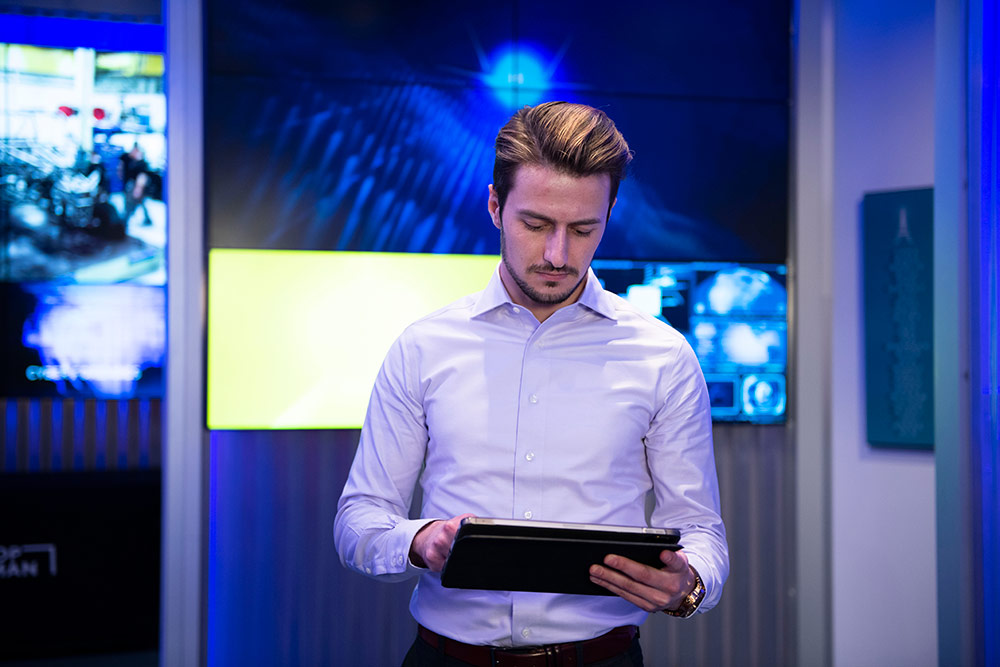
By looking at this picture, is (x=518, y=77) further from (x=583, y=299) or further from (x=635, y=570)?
(x=635, y=570)

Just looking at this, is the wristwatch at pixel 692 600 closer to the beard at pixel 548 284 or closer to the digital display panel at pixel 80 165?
the beard at pixel 548 284

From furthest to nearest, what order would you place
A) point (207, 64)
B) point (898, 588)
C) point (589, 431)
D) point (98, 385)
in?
point (98, 385) < point (898, 588) < point (207, 64) < point (589, 431)

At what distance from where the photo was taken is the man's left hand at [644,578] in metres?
1.24

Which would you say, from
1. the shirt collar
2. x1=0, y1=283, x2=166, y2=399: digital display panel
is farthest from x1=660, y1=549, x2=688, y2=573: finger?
x1=0, y1=283, x2=166, y2=399: digital display panel

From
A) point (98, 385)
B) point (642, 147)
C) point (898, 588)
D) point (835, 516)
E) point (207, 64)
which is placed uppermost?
point (207, 64)

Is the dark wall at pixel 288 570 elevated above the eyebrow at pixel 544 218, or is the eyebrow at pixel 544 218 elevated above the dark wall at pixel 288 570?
the eyebrow at pixel 544 218

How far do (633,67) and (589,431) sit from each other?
1.87 metres

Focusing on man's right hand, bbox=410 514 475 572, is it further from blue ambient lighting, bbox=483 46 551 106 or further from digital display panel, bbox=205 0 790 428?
blue ambient lighting, bbox=483 46 551 106

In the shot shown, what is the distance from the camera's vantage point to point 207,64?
8.99 ft

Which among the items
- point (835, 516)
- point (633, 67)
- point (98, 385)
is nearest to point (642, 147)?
point (633, 67)

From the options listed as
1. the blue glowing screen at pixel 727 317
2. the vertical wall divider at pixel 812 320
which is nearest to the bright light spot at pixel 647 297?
the blue glowing screen at pixel 727 317

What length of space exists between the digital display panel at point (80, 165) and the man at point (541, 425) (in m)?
2.59

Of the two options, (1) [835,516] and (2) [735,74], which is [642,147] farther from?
(1) [835,516]

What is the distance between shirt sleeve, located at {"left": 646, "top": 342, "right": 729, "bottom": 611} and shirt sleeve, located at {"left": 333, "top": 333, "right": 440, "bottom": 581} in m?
0.45
